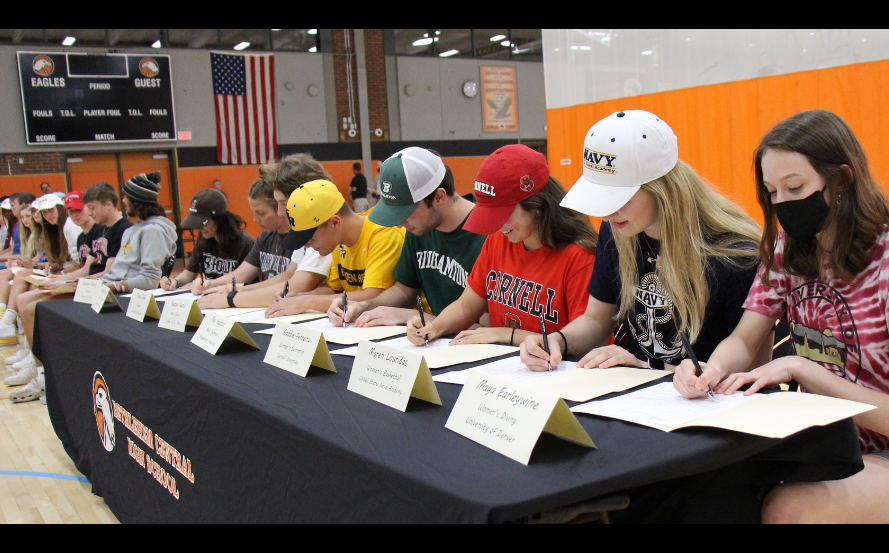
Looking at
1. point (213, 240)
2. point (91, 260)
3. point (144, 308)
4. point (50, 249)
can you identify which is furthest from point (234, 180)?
point (144, 308)

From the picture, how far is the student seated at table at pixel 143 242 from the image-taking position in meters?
3.90

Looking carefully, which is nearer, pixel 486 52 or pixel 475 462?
pixel 475 462

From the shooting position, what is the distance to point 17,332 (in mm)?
5758

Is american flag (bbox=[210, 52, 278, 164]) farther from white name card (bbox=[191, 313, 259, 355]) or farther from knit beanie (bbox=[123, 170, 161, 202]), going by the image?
white name card (bbox=[191, 313, 259, 355])

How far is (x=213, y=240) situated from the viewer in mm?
3783

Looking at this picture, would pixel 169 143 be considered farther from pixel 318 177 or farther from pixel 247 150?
pixel 318 177

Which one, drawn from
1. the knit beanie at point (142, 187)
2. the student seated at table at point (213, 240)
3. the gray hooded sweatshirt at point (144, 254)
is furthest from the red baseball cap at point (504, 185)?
the knit beanie at point (142, 187)

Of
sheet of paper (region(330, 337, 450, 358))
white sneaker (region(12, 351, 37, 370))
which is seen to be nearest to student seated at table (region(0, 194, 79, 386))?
white sneaker (region(12, 351, 37, 370))

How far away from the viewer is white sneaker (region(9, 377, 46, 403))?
4.13m

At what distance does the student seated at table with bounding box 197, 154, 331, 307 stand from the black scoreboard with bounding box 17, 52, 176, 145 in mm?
8532

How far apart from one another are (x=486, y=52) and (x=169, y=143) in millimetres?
6495
